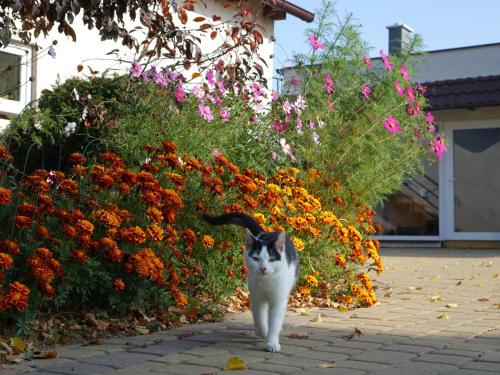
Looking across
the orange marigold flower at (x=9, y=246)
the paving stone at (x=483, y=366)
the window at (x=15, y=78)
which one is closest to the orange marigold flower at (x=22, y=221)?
the orange marigold flower at (x=9, y=246)

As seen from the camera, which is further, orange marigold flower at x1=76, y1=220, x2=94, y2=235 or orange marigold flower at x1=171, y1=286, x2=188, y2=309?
orange marigold flower at x1=171, y1=286, x2=188, y2=309

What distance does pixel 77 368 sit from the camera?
155 inches

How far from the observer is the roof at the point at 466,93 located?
48.2ft

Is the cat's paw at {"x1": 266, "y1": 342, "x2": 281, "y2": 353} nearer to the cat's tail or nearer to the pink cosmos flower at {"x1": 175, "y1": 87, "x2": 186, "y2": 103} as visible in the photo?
the cat's tail

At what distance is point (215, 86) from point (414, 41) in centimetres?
455

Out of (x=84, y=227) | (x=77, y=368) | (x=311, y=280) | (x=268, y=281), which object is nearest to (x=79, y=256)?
(x=84, y=227)

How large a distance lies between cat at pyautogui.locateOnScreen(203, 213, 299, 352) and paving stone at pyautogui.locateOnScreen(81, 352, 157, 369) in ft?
2.49

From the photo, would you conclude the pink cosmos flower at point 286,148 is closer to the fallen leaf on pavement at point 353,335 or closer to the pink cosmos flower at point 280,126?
the pink cosmos flower at point 280,126

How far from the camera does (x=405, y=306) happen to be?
22.0ft

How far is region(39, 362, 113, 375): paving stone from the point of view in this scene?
152 inches

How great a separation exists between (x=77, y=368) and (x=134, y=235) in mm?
1226

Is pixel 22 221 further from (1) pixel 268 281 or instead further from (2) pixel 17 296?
(1) pixel 268 281

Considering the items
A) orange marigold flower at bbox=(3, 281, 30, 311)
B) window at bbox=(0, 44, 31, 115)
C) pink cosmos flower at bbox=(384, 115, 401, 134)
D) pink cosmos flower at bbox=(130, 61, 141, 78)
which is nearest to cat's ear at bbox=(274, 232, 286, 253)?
orange marigold flower at bbox=(3, 281, 30, 311)

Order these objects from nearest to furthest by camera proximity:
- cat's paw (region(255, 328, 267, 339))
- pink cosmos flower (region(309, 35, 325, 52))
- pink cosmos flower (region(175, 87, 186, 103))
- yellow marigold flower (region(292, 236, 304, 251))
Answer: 1. cat's paw (region(255, 328, 267, 339))
2. yellow marigold flower (region(292, 236, 304, 251))
3. pink cosmos flower (region(175, 87, 186, 103))
4. pink cosmos flower (region(309, 35, 325, 52))
